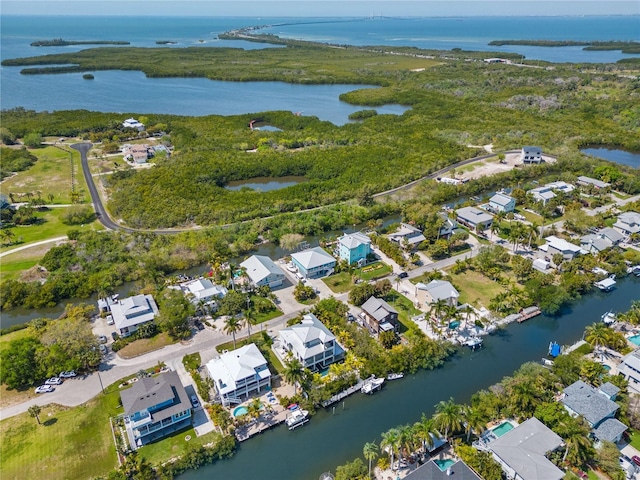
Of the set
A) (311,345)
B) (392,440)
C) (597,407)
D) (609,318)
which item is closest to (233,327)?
(311,345)

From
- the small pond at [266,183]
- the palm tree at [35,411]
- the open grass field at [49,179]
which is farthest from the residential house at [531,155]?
the palm tree at [35,411]

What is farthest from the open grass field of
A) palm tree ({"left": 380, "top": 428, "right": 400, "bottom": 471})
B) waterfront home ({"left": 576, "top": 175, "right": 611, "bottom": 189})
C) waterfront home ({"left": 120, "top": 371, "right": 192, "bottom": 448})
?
waterfront home ({"left": 576, "top": 175, "right": 611, "bottom": 189})

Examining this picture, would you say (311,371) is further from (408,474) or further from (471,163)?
(471,163)

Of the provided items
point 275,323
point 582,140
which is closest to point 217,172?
point 275,323

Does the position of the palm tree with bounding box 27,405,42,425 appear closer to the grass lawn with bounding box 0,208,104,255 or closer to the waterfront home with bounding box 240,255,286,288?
the waterfront home with bounding box 240,255,286,288

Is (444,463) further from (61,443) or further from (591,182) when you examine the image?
(591,182)

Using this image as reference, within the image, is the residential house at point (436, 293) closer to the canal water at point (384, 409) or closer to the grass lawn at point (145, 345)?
the canal water at point (384, 409)
